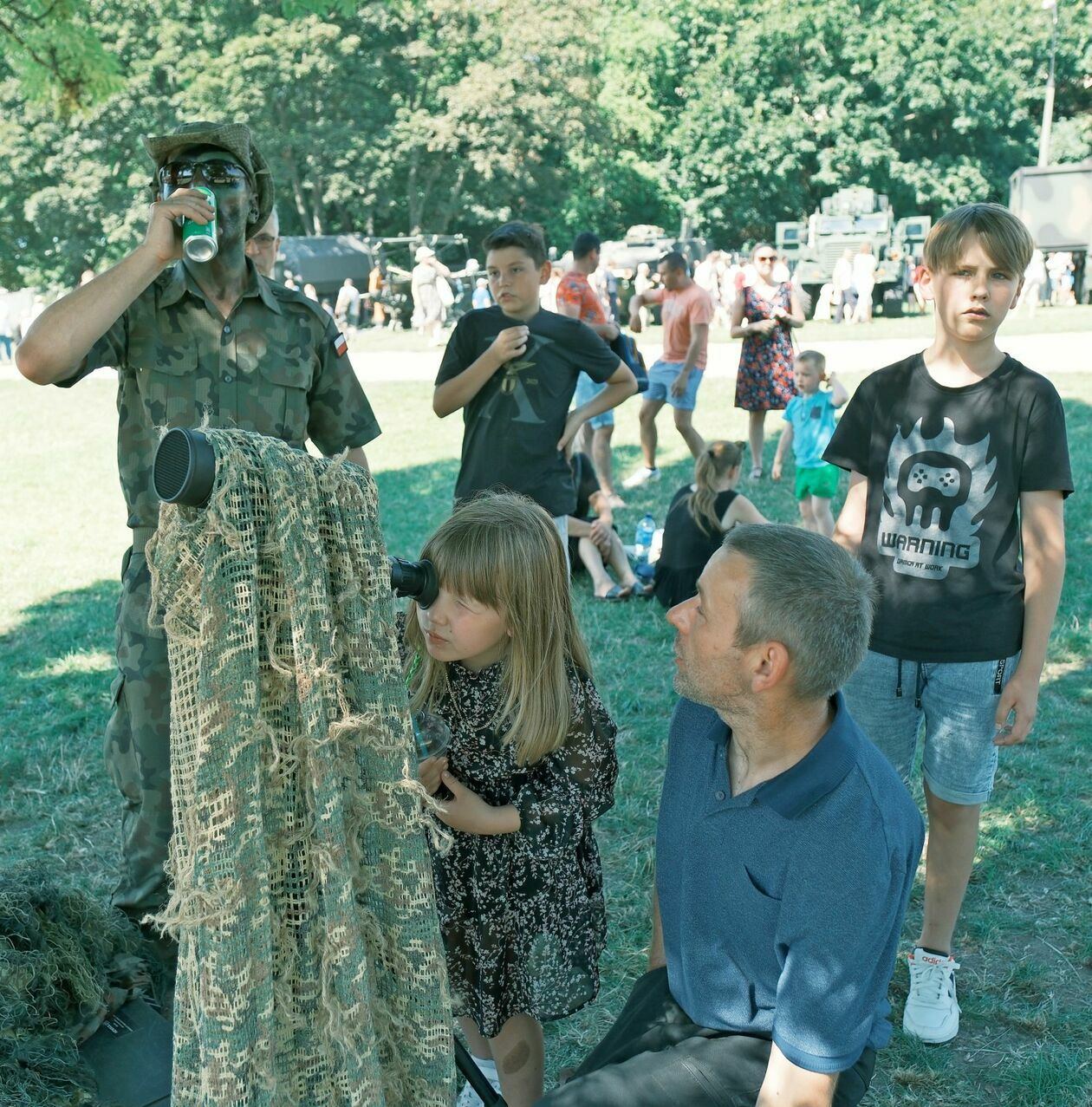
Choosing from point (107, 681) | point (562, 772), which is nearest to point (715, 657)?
point (562, 772)

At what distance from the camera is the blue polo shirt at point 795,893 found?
6.19 feet

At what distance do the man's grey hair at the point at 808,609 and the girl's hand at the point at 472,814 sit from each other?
57 centimetres

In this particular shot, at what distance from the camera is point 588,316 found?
8.38 meters

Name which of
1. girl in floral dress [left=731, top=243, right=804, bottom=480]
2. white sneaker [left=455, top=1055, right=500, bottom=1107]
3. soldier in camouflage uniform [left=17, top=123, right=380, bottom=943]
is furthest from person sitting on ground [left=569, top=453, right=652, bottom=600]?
white sneaker [left=455, top=1055, right=500, bottom=1107]

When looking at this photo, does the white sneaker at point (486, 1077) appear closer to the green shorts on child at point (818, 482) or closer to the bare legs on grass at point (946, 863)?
the bare legs on grass at point (946, 863)

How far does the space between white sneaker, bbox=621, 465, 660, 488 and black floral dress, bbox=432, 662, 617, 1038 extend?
7484 millimetres

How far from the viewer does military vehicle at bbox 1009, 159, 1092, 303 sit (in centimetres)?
2781

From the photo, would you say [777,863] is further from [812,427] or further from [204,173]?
[812,427]

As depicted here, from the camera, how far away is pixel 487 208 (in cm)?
4216

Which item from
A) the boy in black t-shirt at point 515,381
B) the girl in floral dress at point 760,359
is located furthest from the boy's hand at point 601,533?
the girl in floral dress at point 760,359

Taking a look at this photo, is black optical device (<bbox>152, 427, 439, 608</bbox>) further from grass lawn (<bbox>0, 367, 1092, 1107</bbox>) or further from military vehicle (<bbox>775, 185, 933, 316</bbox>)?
military vehicle (<bbox>775, 185, 933, 316</bbox>)

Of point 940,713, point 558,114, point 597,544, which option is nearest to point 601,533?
point 597,544

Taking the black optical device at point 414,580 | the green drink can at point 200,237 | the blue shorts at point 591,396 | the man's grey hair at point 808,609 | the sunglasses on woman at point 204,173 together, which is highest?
the sunglasses on woman at point 204,173

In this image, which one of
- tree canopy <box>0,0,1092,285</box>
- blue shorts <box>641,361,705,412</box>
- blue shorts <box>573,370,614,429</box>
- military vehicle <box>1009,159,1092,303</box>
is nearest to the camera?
blue shorts <box>573,370,614,429</box>
